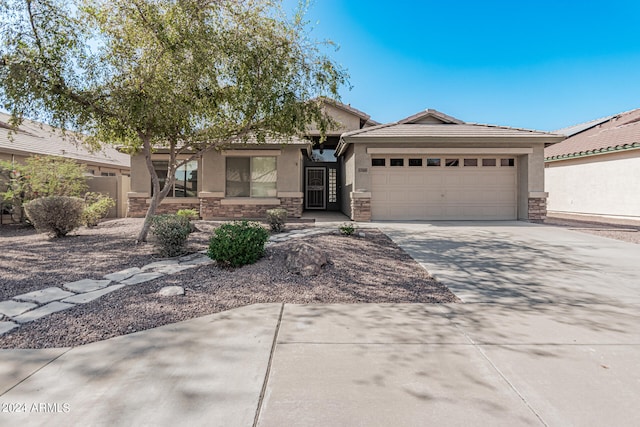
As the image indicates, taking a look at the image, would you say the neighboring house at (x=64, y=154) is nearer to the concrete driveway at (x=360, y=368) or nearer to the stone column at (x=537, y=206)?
the concrete driveway at (x=360, y=368)

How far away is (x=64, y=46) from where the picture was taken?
19.9 ft

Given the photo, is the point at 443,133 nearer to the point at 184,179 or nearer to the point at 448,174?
the point at 448,174

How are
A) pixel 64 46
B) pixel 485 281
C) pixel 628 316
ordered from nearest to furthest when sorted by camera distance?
pixel 628 316 < pixel 485 281 < pixel 64 46

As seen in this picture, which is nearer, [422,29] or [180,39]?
[180,39]

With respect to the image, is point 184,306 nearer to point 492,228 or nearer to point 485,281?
point 485,281

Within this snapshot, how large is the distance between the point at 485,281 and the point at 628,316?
157cm

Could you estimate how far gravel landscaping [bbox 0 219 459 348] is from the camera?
10.5ft

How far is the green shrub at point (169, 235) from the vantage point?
19.3 ft

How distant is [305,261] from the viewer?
4957 millimetres

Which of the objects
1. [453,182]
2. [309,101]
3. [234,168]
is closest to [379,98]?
[453,182]

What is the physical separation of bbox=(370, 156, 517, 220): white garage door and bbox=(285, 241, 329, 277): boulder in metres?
7.28

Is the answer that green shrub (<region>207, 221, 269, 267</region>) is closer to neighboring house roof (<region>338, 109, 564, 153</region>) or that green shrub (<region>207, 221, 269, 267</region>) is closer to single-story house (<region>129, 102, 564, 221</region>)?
single-story house (<region>129, 102, 564, 221</region>)

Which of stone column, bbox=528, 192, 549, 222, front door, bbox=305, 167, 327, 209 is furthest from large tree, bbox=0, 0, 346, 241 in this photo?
front door, bbox=305, 167, 327, 209

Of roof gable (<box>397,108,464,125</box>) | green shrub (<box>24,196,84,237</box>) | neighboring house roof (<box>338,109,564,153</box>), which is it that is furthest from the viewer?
roof gable (<box>397,108,464,125</box>)
